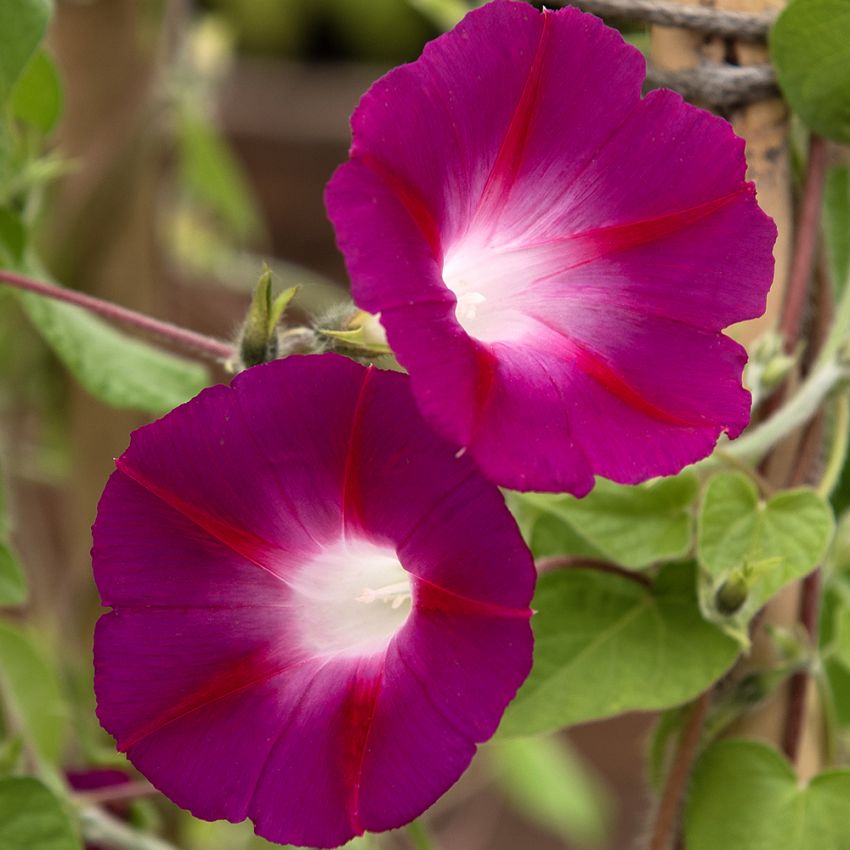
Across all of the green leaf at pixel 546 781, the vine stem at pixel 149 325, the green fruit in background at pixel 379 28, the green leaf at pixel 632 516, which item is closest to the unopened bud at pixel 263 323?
the vine stem at pixel 149 325

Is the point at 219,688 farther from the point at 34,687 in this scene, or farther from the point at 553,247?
the point at 34,687

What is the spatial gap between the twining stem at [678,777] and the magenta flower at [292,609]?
0.67 feet

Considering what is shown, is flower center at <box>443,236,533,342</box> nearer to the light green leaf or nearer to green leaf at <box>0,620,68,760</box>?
the light green leaf

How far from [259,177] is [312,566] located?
2127 millimetres

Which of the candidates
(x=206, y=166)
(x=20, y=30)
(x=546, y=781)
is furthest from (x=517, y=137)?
(x=546, y=781)

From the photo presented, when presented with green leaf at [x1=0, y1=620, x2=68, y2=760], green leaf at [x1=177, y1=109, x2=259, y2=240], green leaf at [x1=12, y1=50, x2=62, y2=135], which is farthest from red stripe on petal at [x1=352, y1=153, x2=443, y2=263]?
green leaf at [x1=177, y1=109, x2=259, y2=240]

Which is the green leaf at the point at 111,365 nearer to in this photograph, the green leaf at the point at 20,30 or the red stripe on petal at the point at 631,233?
the green leaf at the point at 20,30

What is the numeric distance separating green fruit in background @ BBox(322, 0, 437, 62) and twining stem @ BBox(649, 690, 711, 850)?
2.03 m

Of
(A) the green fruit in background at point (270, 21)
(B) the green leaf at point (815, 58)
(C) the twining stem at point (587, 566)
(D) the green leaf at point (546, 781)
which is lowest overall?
(D) the green leaf at point (546, 781)

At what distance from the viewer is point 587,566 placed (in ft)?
1.66

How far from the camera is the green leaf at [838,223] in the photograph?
59 centimetres

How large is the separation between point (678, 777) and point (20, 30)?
445 millimetres

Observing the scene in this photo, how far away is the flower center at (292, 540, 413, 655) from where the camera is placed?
1.27ft

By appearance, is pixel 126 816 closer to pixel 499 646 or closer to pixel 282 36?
pixel 499 646
